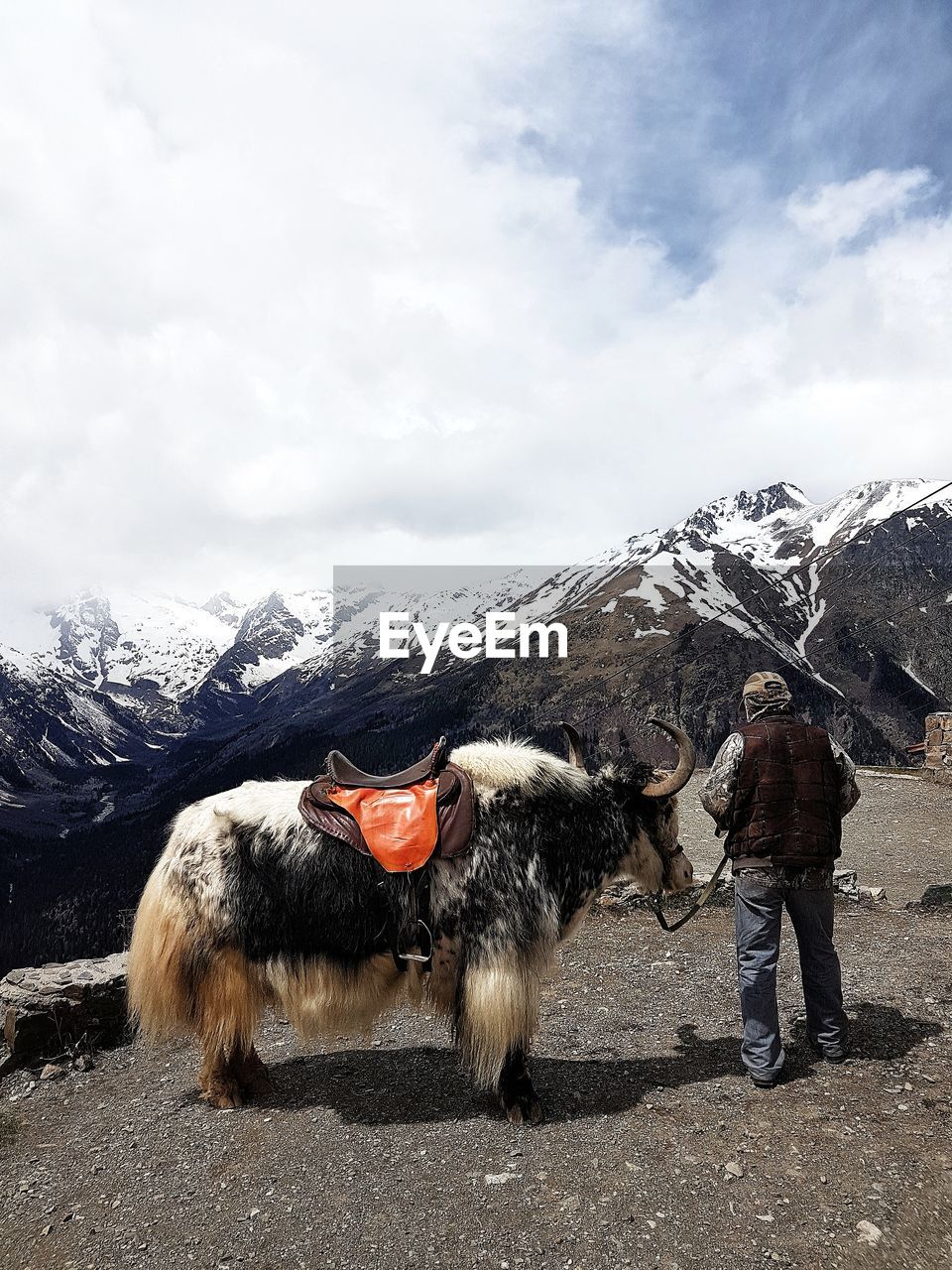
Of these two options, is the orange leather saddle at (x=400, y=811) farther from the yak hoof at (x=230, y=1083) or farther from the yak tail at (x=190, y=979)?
the yak hoof at (x=230, y=1083)

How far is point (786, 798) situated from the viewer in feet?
15.7

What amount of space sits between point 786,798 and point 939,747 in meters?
21.0

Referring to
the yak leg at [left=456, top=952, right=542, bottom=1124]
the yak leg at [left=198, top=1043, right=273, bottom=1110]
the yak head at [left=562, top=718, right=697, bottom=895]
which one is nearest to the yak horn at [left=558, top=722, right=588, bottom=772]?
the yak head at [left=562, top=718, right=697, bottom=895]

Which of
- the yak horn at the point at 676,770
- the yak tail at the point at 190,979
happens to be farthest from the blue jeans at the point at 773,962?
the yak tail at the point at 190,979

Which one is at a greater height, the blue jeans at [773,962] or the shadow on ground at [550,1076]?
the blue jeans at [773,962]

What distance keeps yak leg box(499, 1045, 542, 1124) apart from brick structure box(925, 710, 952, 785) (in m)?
21.0

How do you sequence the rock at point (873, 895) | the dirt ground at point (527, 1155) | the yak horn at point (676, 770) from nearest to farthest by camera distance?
the dirt ground at point (527, 1155) → the yak horn at point (676, 770) → the rock at point (873, 895)

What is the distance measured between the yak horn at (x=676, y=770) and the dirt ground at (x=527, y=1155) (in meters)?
1.76

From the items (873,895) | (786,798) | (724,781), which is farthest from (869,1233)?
(873,895)

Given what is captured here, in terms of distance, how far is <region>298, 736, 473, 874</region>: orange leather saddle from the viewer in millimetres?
4695

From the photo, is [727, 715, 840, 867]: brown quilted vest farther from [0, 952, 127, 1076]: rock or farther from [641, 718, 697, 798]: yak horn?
[0, 952, 127, 1076]: rock

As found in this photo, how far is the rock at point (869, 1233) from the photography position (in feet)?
11.0

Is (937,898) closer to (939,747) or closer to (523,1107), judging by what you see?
(523,1107)

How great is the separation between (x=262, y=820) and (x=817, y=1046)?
12.4 ft
